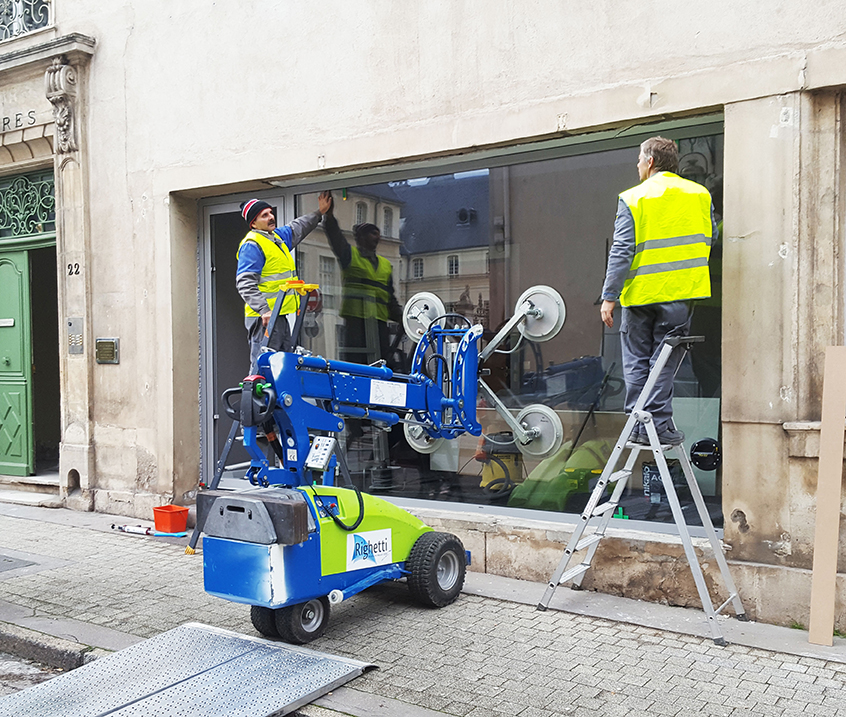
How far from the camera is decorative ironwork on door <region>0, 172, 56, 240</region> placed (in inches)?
350

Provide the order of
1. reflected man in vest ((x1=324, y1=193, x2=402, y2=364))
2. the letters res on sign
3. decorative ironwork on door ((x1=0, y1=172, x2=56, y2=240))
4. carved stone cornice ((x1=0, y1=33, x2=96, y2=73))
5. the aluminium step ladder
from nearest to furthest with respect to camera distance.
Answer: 1. the aluminium step ladder
2. reflected man in vest ((x1=324, y1=193, x2=402, y2=364))
3. carved stone cornice ((x1=0, y1=33, x2=96, y2=73))
4. the letters res on sign
5. decorative ironwork on door ((x1=0, y1=172, x2=56, y2=240))

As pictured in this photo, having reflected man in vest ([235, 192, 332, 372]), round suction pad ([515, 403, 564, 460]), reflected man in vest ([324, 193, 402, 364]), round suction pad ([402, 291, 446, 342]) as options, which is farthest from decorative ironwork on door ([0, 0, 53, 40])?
round suction pad ([515, 403, 564, 460])

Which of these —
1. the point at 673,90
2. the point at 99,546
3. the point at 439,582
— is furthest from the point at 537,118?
the point at 99,546

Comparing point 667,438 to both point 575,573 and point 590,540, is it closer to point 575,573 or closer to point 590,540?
point 590,540

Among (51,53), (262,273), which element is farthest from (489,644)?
(51,53)

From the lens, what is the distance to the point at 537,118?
5.66 metres

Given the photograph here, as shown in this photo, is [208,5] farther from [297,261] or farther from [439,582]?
[439,582]

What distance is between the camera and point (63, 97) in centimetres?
812

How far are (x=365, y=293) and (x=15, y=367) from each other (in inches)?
177

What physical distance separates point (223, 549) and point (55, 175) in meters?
5.60

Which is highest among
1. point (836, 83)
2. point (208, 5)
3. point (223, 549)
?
point (208, 5)

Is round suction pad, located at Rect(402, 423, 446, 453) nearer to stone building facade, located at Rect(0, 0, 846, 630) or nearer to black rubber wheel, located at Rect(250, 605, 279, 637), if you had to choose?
stone building facade, located at Rect(0, 0, 846, 630)

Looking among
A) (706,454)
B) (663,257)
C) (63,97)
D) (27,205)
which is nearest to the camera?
(663,257)

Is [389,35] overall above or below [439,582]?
above
